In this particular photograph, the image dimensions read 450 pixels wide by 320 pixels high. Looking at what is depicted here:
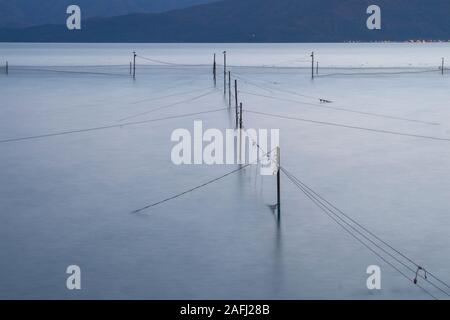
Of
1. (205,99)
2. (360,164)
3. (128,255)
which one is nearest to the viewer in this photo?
(128,255)

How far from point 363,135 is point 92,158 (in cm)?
1571

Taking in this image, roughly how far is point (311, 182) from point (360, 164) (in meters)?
4.77

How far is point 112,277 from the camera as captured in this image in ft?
60.8

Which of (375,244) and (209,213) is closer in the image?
(375,244)

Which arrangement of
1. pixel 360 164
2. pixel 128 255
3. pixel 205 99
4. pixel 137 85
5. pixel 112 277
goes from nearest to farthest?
1. pixel 112 277
2. pixel 128 255
3. pixel 360 164
4. pixel 205 99
5. pixel 137 85

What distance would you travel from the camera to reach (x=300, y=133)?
44.0 m

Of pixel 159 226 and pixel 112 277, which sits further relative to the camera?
pixel 159 226

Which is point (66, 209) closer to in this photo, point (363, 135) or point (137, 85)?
point (363, 135)

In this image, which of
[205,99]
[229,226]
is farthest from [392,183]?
[205,99]

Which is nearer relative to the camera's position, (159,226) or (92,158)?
(159,226)
